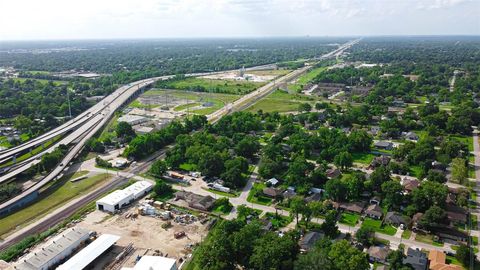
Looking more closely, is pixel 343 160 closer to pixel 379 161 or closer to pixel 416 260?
pixel 379 161

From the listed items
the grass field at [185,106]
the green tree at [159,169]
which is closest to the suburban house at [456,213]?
the green tree at [159,169]

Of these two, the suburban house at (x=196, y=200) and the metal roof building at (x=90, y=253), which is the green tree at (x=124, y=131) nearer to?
the suburban house at (x=196, y=200)

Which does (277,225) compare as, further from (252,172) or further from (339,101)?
(339,101)

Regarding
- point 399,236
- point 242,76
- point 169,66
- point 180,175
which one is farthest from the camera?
point 169,66

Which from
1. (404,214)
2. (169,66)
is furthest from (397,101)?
(169,66)

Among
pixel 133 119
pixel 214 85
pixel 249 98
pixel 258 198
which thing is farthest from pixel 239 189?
pixel 214 85
